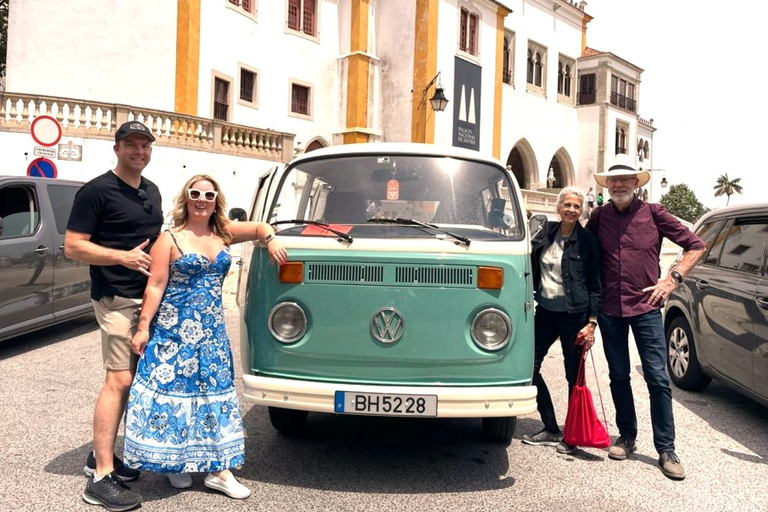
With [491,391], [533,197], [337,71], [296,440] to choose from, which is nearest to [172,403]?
[296,440]

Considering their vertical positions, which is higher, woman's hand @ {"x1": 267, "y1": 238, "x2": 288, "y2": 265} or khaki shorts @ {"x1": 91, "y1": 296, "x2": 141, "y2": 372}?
woman's hand @ {"x1": 267, "y1": 238, "x2": 288, "y2": 265}

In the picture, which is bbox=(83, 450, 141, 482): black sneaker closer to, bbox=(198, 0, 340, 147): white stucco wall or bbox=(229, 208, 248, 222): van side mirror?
bbox=(229, 208, 248, 222): van side mirror

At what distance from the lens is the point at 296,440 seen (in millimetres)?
4562

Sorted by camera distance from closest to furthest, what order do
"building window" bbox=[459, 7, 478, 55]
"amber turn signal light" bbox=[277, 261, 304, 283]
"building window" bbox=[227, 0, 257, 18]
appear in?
"amber turn signal light" bbox=[277, 261, 304, 283]
"building window" bbox=[227, 0, 257, 18]
"building window" bbox=[459, 7, 478, 55]

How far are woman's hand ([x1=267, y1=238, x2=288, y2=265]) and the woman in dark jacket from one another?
1.90 metres

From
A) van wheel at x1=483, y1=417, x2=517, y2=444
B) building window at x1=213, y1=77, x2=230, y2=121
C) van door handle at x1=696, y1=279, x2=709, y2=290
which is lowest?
van wheel at x1=483, y1=417, x2=517, y2=444

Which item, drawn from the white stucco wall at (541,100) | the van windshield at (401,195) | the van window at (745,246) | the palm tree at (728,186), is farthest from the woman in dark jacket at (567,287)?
the palm tree at (728,186)

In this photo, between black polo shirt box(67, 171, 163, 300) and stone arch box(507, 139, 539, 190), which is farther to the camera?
stone arch box(507, 139, 539, 190)

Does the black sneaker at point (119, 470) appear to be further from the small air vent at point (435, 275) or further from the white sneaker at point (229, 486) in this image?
the small air vent at point (435, 275)

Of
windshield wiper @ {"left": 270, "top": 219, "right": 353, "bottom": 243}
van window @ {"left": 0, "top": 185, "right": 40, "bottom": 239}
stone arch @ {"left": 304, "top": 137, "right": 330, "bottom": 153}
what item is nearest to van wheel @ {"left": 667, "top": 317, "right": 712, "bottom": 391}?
windshield wiper @ {"left": 270, "top": 219, "right": 353, "bottom": 243}

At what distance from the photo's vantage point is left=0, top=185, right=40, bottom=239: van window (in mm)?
6990

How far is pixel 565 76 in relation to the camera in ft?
132

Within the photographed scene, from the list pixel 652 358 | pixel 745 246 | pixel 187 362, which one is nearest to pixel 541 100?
pixel 745 246

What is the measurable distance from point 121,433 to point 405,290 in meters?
2.51
